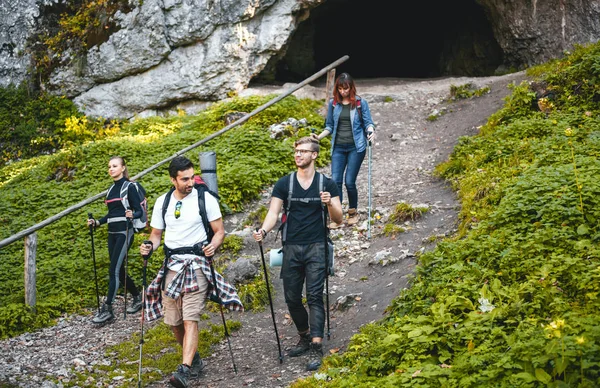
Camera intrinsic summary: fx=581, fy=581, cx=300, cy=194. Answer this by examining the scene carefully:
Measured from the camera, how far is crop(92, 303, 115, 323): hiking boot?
8261mm

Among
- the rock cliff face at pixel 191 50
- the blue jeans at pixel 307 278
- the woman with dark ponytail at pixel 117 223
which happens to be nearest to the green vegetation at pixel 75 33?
the rock cliff face at pixel 191 50

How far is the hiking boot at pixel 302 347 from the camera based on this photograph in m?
6.33

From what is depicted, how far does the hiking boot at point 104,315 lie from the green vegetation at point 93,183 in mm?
774

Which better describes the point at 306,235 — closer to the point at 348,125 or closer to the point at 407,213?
the point at 348,125

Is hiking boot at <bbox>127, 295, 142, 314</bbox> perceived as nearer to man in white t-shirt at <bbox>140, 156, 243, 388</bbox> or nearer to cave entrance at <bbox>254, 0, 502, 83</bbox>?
man in white t-shirt at <bbox>140, 156, 243, 388</bbox>

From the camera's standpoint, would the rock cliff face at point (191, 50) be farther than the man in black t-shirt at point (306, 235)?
Yes

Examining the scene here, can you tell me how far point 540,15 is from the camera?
16.9m

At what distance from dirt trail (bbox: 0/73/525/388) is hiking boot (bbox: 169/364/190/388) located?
439 millimetres

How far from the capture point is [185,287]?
585cm

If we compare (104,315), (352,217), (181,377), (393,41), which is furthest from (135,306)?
(393,41)

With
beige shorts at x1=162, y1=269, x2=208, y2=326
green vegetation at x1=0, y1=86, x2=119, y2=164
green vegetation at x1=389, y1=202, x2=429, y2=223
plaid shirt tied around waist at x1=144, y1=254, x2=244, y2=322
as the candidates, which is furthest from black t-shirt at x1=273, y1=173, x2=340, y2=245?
green vegetation at x1=0, y1=86, x2=119, y2=164

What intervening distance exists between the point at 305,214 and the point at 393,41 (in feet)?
72.8

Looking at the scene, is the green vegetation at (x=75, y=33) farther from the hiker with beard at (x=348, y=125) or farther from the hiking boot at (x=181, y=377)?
the hiking boot at (x=181, y=377)

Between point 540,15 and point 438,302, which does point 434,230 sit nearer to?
point 438,302
